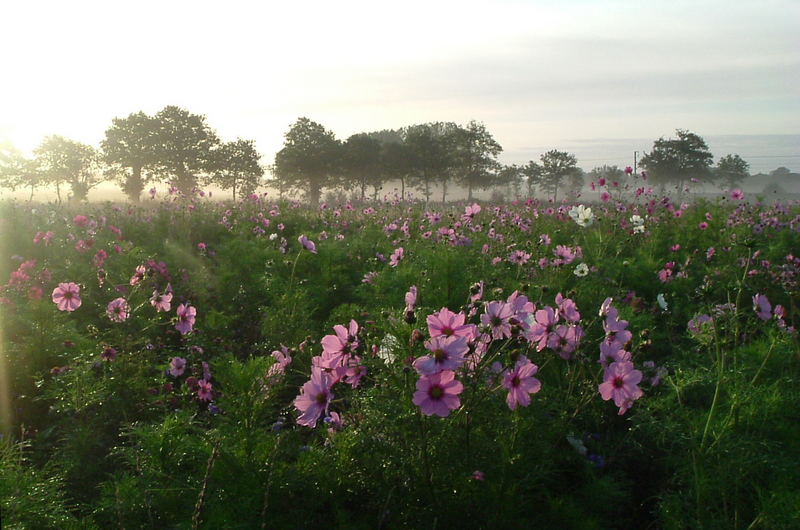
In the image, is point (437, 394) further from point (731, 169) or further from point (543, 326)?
point (731, 169)

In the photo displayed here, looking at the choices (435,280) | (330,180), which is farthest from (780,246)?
(330,180)

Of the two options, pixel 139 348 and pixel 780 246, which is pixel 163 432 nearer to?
pixel 139 348

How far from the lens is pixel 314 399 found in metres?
1.55

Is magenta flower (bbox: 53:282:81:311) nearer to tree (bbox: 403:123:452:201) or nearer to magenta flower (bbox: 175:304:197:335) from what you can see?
magenta flower (bbox: 175:304:197:335)

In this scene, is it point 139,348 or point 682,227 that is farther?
point 682,227

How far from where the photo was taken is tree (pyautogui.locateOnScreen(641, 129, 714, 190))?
173ft

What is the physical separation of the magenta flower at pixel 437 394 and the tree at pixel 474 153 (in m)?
45.4

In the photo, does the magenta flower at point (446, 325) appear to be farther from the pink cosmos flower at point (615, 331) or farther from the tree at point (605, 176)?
the tree at point (605, 176)

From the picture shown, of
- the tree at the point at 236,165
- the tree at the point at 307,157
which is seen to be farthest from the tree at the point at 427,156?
the tree at the point at 236,165

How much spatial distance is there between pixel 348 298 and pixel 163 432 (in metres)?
3.02

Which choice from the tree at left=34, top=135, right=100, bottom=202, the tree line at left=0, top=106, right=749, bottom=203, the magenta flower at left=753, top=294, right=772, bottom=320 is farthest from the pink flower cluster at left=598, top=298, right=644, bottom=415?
the tree at left=34, top=135, right=100, bottom=202

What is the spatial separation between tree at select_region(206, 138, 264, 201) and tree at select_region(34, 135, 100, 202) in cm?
800

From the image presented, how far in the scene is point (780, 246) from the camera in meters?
6.03

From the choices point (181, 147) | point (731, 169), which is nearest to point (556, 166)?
point (731, 169)
